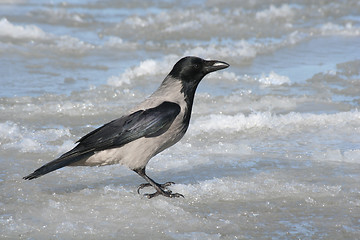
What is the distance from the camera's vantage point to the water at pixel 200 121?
4047 millimetres

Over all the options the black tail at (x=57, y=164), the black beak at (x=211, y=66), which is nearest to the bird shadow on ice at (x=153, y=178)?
the black tail at (x=57, y=164)

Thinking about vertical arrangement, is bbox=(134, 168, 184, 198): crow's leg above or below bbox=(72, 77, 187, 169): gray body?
below

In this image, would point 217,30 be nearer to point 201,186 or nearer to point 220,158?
point 220,158

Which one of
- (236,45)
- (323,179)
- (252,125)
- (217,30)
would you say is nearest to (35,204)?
(323,179)

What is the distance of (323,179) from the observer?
4801 millimetres

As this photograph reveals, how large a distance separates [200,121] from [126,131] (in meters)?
1.71

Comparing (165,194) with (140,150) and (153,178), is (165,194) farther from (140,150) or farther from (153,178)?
(153,178)

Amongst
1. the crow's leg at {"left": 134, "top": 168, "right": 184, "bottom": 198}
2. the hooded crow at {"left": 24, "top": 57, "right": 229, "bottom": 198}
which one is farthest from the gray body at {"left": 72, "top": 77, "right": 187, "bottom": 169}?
the crow's leg at {"left": 134, "top": 168, "right": 184, "bottom": 198}

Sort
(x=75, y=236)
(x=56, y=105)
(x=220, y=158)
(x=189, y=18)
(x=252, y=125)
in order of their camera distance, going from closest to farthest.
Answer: (x=75, y=236) → (x=220, y=158) → (x=252, y=125) → (x=56, y=105) → (x=189, y=18)

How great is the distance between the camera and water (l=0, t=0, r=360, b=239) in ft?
13.3

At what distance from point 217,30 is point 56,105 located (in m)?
4.59

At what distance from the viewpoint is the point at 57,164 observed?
437 centimetres

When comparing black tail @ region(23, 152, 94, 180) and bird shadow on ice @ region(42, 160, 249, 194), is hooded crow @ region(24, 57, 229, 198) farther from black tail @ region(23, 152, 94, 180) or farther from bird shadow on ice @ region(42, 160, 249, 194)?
bird shadow on ice @ region(42, 160, 249, 194)

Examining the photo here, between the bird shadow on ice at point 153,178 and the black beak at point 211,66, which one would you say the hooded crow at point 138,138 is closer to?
the bird shadow on ice at point 153,178
